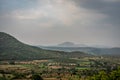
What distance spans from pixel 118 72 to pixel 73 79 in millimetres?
76829

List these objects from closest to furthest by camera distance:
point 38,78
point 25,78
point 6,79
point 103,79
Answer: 1. point 103,79
2. point 38,78
3. point 6,79
4. point 25,78

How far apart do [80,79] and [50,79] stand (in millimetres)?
15719

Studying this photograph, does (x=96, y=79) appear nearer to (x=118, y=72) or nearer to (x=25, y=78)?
(x=118, y=72)

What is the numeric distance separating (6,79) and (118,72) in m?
80.4

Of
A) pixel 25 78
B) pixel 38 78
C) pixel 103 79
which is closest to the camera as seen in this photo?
pixel 103 79

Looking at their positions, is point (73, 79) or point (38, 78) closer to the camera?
point (38, 78)

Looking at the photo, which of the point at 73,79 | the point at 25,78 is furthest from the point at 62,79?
the point at 25,78

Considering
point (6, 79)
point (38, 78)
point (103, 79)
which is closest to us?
point (103, 79)

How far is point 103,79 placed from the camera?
243ft

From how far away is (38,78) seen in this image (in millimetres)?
133250

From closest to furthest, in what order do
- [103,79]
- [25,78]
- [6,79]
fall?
[103,79], [6,79], [25,78]

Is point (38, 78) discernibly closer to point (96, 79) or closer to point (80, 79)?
point (80, 79)

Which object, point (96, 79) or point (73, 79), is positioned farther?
point (73, 79)

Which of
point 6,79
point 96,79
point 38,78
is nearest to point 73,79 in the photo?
point 38,78
